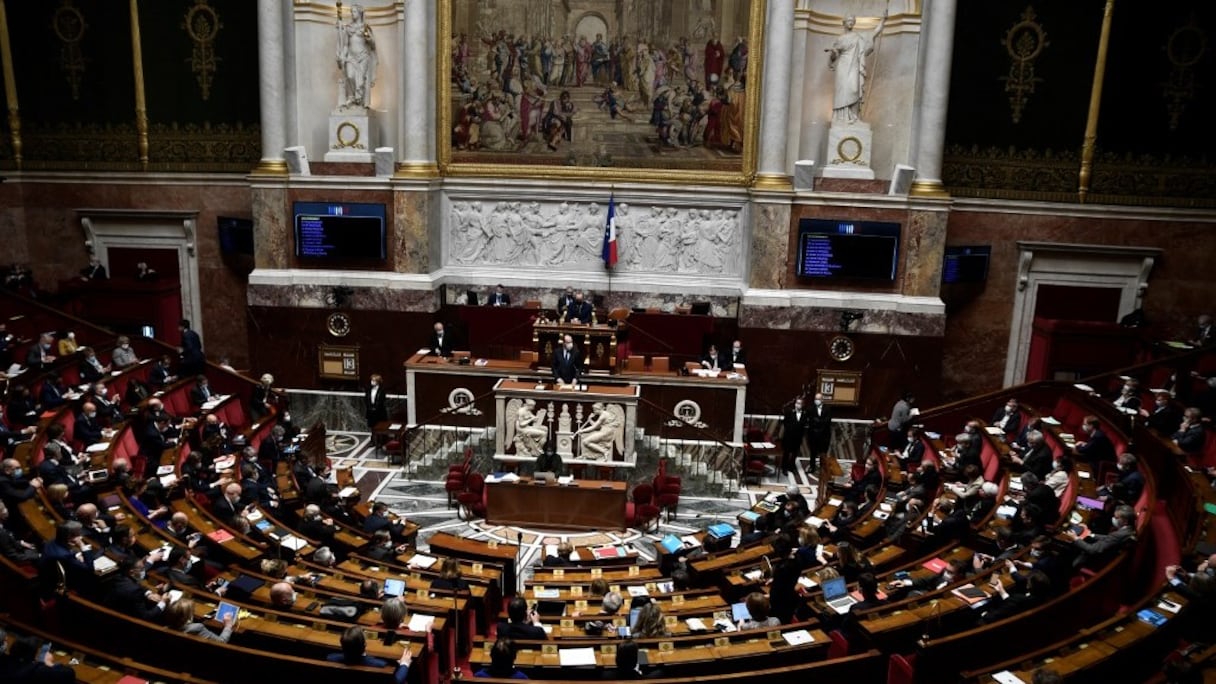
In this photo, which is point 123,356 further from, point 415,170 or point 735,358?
point 735,358

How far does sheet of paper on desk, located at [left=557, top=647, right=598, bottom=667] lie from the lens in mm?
8672

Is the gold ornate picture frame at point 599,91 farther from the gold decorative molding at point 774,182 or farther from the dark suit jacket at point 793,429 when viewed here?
the dark suit jacket at point 793,429

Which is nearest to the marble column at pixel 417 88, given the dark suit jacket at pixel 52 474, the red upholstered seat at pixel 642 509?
the red upholstered seat at pixel 642 509

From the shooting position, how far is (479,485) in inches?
623

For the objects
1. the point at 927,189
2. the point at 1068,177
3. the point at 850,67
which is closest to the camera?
the point at 927,189

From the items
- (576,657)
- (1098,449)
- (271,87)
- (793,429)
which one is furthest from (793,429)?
(271,87)

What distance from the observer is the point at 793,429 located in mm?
18422

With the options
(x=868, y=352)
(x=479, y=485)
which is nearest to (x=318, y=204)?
(x=479, y=485)

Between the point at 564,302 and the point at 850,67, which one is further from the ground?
the point at 850,67

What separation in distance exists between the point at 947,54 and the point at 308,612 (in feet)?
55.5

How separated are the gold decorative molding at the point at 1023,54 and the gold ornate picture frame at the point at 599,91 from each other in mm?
5548

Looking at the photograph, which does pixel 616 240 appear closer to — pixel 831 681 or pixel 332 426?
pixel 332 426

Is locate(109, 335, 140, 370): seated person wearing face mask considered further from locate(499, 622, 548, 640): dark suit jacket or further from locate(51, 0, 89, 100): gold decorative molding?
locate(499, 622, 548, 640): dark suit jacket

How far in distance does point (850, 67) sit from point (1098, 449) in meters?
9.93
